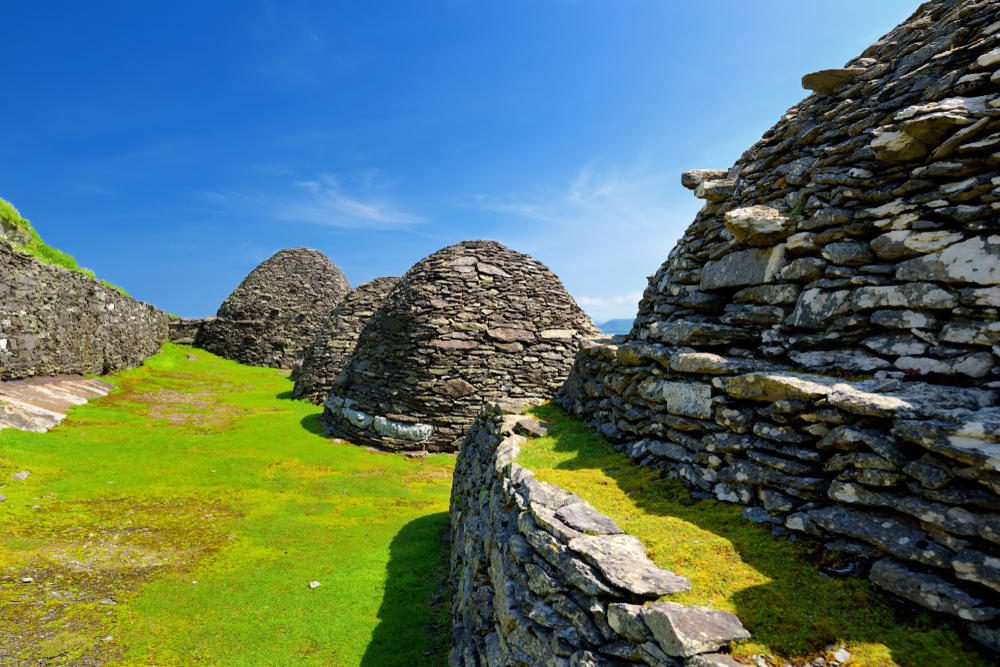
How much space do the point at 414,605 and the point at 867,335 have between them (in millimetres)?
6336

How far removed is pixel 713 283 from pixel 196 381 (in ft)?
79.2

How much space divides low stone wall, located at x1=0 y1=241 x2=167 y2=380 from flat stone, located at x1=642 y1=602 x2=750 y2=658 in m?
16.9

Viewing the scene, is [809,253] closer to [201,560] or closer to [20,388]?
[201,560]

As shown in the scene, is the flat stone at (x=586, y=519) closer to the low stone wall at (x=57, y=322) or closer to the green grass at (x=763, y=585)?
the green grass at (x=763, y=585)

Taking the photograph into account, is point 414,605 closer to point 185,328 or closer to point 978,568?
point 978,568

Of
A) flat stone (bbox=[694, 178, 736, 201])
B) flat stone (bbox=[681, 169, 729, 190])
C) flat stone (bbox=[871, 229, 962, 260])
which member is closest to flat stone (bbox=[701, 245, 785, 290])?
flat stone (bbox=[871, 229, 962, 260])

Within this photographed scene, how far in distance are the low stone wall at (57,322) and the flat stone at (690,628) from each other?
16910 millimetres

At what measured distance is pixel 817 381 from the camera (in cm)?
385

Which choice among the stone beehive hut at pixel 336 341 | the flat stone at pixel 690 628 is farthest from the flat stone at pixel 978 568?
the stone beehive hut at pixel 336 341

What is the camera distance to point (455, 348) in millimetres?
14172

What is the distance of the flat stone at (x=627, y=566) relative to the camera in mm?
2857

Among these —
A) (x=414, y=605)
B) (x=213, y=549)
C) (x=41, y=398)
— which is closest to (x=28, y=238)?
(x=41, y=398)

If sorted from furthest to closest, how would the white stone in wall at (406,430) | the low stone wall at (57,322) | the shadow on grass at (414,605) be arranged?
the white stone in wall at (406,430) < the low stone wall at (57,322) < the shadow on grass at (414,605)

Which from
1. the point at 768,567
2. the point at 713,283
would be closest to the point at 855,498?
the point at 768,567
